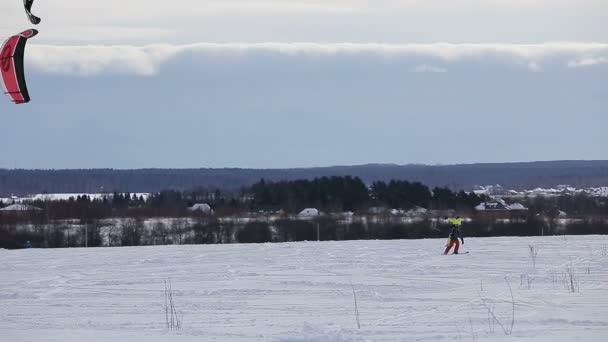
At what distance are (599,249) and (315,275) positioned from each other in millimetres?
11972

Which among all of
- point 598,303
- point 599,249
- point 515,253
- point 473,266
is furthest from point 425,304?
point 599,249

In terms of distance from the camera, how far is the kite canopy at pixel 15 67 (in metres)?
10.8

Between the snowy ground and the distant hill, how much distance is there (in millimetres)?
122284

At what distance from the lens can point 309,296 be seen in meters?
18.2

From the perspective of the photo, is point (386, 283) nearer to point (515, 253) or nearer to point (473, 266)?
point (473, 266)

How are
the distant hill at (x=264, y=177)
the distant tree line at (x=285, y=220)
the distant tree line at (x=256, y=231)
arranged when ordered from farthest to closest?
the distant hill at (x=264, y=177), the distant tree line at (x=285, y=220), the distant tree line at (x=256, y=231)

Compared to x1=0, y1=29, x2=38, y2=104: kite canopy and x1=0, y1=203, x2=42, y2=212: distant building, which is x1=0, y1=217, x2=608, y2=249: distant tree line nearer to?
x1=0, y1=203, x2=42, y2=212: distant building

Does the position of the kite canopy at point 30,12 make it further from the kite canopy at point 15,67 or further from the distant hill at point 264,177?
the distant hill at point 264,177

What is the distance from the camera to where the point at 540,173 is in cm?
17388

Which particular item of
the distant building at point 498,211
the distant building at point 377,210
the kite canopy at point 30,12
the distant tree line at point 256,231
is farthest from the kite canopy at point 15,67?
the distant building at point 377,210

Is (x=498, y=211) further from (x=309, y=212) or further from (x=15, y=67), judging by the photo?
(x=15, y=67)

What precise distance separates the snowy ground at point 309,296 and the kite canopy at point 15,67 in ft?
13.0

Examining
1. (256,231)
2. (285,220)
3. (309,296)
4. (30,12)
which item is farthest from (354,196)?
(30,12)

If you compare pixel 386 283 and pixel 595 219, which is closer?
pixel 386 283
